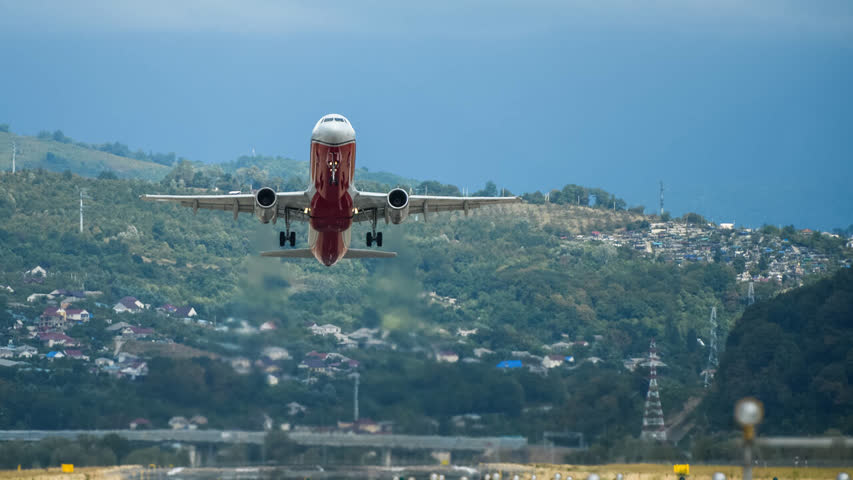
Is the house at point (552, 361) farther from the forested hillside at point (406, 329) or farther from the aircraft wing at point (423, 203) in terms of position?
the aircraft wing at point (423, 203)

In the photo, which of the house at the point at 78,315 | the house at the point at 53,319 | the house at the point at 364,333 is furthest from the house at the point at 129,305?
the house at the point at 364,333

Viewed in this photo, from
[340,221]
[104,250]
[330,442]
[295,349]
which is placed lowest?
[330,442]

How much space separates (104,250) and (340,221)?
394 feet

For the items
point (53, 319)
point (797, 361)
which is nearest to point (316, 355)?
point (797, 361)

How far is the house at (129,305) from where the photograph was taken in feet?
423

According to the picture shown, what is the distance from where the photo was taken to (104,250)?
16738 cm

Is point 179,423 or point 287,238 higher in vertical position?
point 287,238

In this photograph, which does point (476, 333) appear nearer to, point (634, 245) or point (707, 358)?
point (707, 358)

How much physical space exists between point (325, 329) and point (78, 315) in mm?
59565

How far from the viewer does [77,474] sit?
6575 centimetres

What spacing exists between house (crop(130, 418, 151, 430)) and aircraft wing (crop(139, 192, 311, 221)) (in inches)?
598

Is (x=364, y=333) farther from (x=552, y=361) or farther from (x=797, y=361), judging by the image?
(x=797, y=361)

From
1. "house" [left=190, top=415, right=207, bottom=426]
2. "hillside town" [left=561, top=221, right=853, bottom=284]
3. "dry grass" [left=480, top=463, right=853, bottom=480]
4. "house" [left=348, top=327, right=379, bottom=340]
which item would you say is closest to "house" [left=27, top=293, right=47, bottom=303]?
"hillside town" [left=561, top=221, right=853, bottom=284]

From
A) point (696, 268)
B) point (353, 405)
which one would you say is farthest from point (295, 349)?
point (696, 268)
